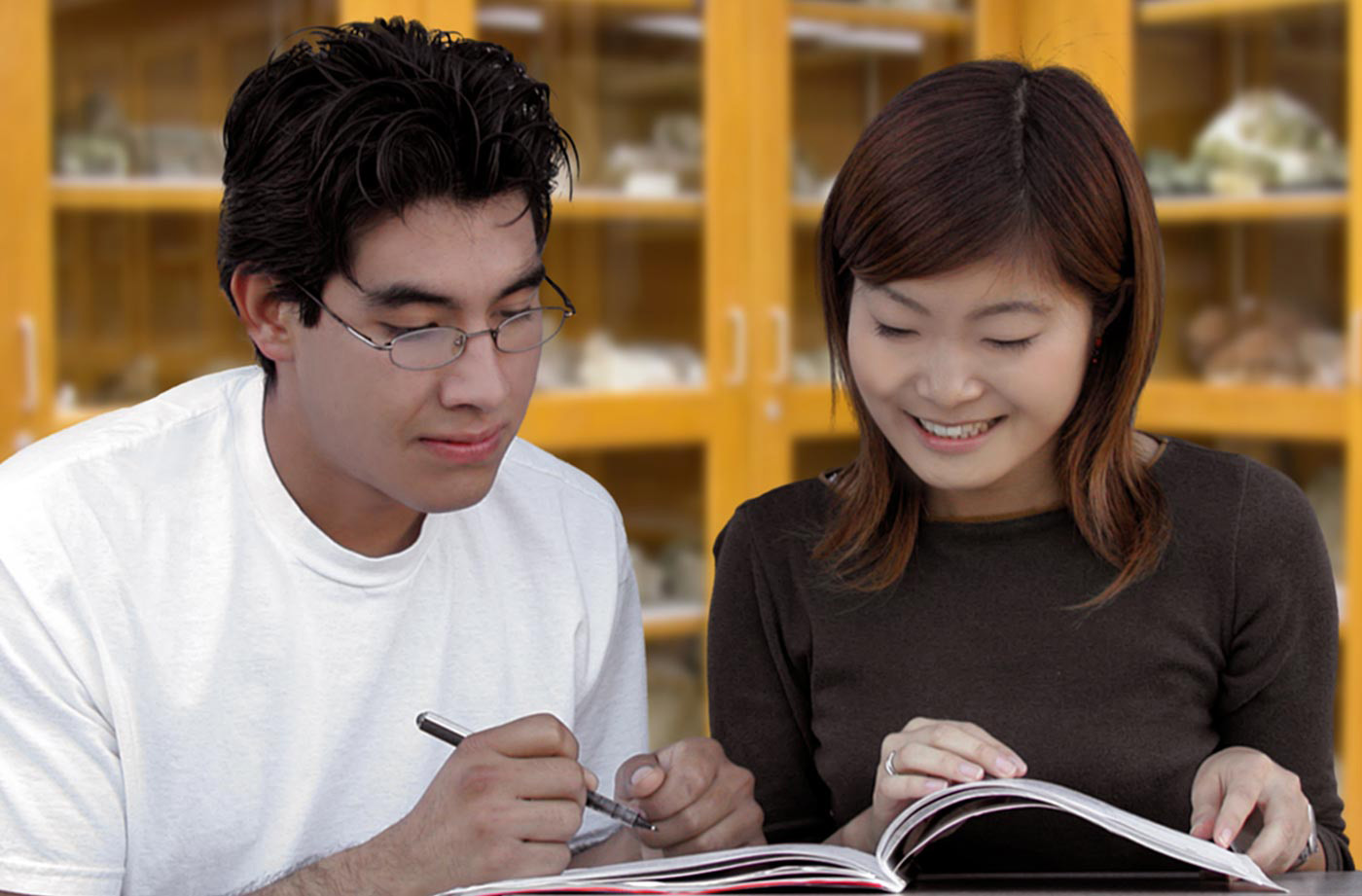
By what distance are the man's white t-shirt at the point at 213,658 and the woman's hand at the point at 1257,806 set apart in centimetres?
49

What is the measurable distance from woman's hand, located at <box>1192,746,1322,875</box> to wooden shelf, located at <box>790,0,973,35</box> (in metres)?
2.11

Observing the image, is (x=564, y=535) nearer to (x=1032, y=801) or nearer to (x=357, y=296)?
(x=357, y=296)

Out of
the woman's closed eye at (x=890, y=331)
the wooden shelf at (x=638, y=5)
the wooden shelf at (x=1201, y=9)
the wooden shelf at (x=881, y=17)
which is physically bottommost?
the woman's closed eye at (x=890, y=331)

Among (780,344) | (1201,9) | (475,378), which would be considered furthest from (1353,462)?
(475,378)

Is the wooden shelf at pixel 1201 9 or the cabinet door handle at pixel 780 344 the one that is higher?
the wooden shelf at pixel 1201 9

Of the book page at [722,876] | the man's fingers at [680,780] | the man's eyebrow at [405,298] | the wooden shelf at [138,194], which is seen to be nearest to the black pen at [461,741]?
the man's fingers at [680,780]

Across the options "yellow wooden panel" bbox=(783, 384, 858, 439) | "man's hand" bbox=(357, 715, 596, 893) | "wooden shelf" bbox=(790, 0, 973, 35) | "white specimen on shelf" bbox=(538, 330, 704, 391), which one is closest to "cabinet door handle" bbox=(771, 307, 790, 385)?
"yellow wooden panel" bbox=(783, 384, 858, 439)

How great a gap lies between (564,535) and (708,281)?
1.59 m

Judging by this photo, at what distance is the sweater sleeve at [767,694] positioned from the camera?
3.88 ft

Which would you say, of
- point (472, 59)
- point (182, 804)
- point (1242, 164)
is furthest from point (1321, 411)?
point (182, 804)

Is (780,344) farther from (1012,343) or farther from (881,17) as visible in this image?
(1012,343)

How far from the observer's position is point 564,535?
122 centimetres

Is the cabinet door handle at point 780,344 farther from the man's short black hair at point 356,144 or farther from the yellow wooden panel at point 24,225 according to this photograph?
the man's short black hair at point 356,144

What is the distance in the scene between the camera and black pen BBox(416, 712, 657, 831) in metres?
0.91
